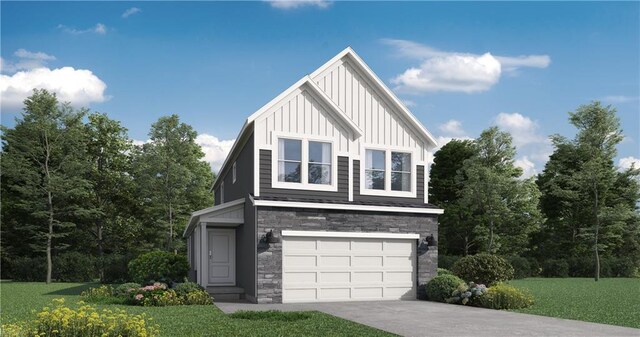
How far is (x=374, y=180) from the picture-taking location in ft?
72.8

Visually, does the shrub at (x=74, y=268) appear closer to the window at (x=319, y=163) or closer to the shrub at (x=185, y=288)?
the shrub at (x=185, y=288)

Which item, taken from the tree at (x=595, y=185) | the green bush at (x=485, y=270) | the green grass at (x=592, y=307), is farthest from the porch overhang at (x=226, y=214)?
the tree at (x=595, y=185)

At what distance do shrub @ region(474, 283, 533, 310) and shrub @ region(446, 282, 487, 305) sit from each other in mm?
247

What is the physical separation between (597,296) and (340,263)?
33.3 ft

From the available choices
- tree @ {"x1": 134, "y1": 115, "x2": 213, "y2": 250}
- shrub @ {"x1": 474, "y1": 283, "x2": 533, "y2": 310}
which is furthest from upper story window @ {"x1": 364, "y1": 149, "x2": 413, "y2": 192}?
tree @ {"x1": 134, "y1": 115, "x2": 213, "y2": 250}

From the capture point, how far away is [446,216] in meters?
44.0

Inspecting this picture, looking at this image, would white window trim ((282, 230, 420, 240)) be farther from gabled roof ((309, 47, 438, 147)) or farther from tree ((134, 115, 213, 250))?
tree ((134, 115, 213, 250))

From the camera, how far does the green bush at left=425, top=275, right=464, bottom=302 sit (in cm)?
2061

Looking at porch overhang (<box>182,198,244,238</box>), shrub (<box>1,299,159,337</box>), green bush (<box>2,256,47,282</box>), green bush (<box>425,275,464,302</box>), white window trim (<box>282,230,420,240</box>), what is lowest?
green bush (<box>2,256,47,282</box>)

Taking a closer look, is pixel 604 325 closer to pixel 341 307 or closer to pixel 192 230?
pixel 341 307

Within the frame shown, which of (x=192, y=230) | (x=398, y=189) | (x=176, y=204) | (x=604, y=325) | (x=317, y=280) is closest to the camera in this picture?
(x=604, y=325)

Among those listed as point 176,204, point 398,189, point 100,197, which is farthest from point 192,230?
point 100,197

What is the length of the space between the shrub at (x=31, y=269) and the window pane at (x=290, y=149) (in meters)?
21.2

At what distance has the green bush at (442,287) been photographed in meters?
20.6
